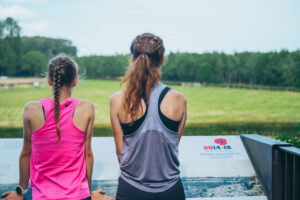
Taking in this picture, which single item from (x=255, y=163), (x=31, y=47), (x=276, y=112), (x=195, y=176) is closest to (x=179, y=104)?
(x=195, y=176)

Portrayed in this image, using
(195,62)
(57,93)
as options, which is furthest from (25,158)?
(195,62)

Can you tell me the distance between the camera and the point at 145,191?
3.58 ft

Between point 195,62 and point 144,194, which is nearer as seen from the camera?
point 144,194

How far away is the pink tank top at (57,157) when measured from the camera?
3.62 feet

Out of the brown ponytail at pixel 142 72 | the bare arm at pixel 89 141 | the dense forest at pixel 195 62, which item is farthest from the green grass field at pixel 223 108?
the brown ponytail at pixel 142 72

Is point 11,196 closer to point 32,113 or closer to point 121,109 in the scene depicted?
point 32,113

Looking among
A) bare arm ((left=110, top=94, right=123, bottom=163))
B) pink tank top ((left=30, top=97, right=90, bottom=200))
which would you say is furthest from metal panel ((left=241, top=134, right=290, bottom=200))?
pink tank top ((left=30, top=97, right=90, bottom=200))

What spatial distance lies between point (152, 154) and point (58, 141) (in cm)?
37

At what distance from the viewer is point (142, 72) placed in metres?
1.10

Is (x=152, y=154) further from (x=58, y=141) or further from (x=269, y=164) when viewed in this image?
(x=269, y=164)

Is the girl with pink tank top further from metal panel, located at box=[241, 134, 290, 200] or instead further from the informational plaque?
metal panel, located at box=[241, 134, 290, 200]

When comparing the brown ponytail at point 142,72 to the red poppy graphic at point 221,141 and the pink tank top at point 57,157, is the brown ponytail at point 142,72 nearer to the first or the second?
the pink tank top at point 57,157

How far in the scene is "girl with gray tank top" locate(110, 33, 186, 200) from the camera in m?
1.07

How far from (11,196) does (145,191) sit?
683mm
